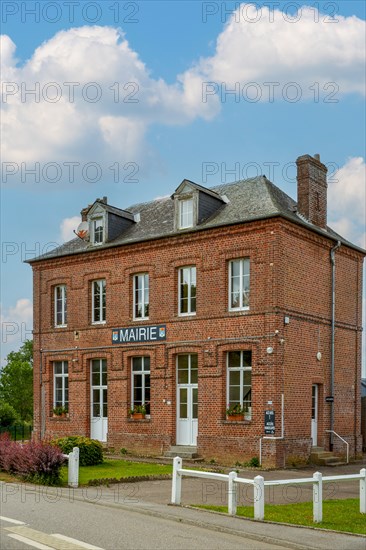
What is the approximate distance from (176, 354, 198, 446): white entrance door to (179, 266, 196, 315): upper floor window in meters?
1.64

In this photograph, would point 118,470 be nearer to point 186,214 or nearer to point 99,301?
point 99,301

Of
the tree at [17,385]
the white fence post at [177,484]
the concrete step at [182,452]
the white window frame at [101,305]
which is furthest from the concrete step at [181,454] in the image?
the tree at [17,385]

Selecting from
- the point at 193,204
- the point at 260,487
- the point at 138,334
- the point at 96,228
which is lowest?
the point at 260,487

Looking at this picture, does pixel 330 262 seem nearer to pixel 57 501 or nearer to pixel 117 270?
pixel 117 270

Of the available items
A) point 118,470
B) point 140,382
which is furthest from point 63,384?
point 118,470

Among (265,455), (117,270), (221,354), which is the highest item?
(117,270)

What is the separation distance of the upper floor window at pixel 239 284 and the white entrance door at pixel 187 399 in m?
2.63

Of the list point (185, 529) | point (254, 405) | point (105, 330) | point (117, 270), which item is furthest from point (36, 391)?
point (185, 529)

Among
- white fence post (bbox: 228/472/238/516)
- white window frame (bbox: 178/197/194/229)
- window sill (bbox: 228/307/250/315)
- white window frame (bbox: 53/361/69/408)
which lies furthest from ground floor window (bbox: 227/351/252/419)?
white fence post (bbox: 228/472/238/516)

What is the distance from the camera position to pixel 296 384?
24.4 metres

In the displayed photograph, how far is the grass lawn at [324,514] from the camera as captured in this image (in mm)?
12109

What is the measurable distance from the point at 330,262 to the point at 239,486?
1101 centimetres

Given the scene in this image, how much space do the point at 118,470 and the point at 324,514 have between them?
9.23 m

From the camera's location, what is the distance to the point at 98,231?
29922 millimetres
